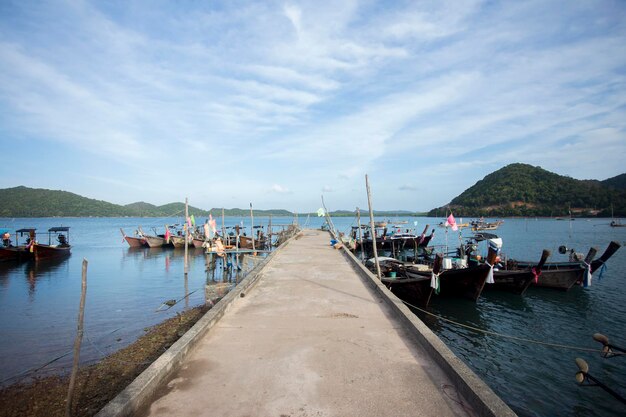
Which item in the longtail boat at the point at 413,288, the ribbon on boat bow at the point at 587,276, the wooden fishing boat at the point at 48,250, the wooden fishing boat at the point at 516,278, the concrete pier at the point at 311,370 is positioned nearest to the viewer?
the concrete pier at the point at 311,370

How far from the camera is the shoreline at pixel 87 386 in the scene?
593 cm

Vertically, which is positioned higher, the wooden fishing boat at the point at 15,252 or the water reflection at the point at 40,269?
the wooden fishing boat at the point at 15,252

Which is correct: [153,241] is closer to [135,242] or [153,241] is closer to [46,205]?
[135,242]

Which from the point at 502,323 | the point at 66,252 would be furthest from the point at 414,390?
the point at 66,252

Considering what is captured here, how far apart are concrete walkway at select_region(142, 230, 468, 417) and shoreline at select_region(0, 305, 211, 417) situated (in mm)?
2763

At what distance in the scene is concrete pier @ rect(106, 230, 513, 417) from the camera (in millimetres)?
3139

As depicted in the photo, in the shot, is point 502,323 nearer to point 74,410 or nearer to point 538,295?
point 538,295

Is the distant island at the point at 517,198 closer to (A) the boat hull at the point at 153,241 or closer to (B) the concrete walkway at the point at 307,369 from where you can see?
(A) the boat hull at the point at 153,241

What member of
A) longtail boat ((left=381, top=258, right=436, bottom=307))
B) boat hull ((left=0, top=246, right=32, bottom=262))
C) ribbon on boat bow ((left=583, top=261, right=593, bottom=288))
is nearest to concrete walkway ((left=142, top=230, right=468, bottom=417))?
longtail boat ((left=381, top=258, right=436, bottom=307))

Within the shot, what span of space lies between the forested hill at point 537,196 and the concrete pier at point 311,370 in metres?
97.8

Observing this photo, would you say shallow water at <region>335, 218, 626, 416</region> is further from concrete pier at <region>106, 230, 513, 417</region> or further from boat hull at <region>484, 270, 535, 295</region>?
concrete pier at <region>106, 230, 513, 417</region>

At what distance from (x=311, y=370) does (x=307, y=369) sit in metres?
0.06

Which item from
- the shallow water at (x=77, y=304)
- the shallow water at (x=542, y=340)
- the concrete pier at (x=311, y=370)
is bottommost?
the shallow water at (x=542, y=340)

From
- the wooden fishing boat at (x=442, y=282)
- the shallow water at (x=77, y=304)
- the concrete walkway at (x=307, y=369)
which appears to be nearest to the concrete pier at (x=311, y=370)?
the concrete walkway at (x=307, y=369)
